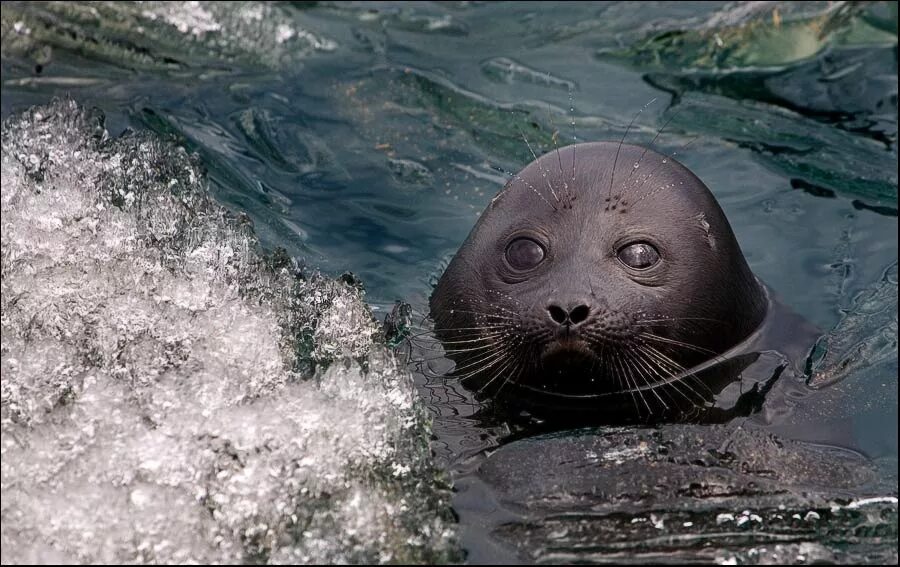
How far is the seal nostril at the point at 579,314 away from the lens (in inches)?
189

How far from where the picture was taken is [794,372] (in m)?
5.62

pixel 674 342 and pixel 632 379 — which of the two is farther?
pixel 674 342

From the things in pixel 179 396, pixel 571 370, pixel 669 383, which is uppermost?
pixel 669 383

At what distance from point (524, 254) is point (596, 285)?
48 centimetres

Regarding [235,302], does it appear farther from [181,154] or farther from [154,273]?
[181,154]

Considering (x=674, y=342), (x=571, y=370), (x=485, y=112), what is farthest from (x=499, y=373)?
(x=485, y=112)

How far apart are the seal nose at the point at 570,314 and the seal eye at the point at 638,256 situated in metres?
0.55

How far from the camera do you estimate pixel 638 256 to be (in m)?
5.29

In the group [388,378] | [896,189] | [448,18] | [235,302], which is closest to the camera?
[388,378]

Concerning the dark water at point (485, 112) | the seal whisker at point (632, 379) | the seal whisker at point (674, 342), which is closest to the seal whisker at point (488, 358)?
the dark water at point (485, 112)

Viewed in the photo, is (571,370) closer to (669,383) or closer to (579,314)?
(579,314)

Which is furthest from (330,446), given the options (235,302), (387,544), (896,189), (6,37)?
(6,37)

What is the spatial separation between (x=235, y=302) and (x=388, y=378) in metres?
0.72

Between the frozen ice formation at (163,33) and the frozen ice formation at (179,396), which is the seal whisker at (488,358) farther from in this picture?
the frozen ice formation at (163,33)
